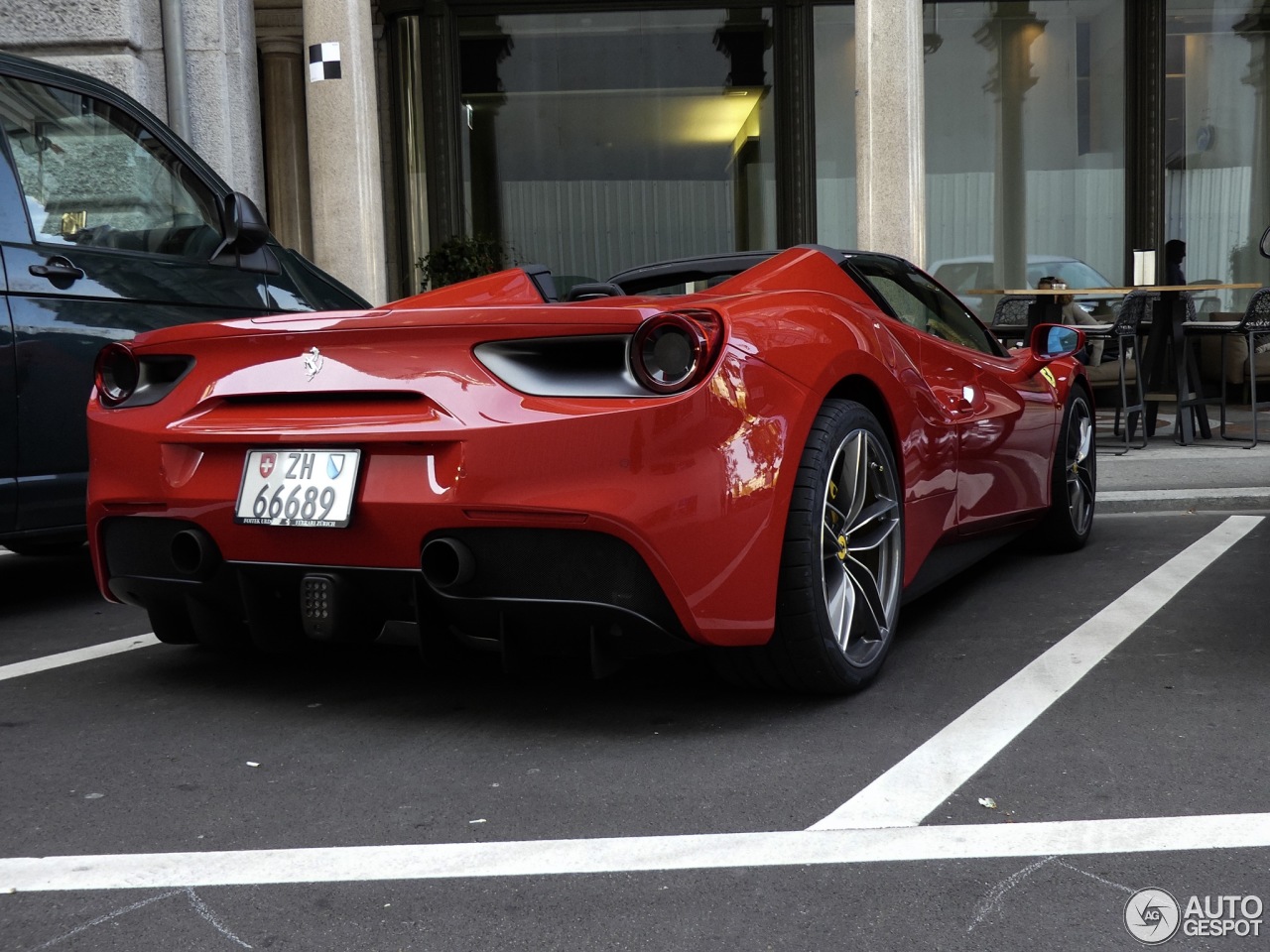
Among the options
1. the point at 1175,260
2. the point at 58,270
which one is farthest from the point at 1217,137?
the point at 58,270

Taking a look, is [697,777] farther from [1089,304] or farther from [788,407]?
[1089,304]

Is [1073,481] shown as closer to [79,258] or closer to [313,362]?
[313,362]

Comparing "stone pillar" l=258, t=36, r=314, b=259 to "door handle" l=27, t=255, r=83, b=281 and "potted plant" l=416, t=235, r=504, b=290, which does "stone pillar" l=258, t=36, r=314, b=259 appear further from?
"door handle" l=27, t=255, r=83, b=281

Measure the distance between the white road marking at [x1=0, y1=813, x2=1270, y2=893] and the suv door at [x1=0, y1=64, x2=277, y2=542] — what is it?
2.25 m

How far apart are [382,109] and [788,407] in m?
11.5

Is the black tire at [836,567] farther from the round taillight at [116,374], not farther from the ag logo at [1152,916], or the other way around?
the round taillight at [116,374]

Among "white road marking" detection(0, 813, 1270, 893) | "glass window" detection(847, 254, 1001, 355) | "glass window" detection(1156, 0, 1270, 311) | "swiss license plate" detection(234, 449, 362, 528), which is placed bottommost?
"white road marking" detection(0, 813, 1270, 893)

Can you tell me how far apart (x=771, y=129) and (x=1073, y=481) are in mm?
9073

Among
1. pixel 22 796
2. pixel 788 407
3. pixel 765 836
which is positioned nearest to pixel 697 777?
pixel 765 836

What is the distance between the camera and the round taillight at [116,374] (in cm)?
339

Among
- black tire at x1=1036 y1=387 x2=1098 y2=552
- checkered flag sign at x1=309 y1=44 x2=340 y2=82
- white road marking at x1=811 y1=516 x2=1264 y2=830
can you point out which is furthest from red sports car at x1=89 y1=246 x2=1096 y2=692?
checkered flag sign at x1=309 y1=44 x2=340 y2=82

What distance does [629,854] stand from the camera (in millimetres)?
2332

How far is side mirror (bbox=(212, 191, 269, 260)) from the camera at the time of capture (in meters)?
4.75

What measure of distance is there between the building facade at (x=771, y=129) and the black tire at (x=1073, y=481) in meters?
8.31
